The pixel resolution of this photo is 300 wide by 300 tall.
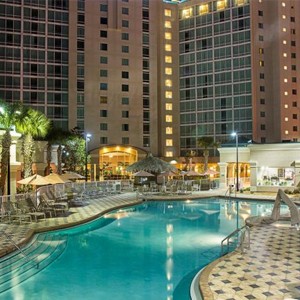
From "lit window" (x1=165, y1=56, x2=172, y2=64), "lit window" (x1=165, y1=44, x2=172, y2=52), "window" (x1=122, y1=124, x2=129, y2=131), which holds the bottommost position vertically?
"window" (x1=122, y1=124, x2=129, y2=131)

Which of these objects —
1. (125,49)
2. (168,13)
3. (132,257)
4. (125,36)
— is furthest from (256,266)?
(168,13)

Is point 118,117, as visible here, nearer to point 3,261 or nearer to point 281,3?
point 281,3

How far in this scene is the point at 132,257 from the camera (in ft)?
40.5

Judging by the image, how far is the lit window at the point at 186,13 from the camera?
6256cm

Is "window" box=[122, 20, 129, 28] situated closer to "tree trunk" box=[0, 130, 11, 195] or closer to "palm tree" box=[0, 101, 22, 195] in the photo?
"palm tree" box=[0, 101, 22, 195]

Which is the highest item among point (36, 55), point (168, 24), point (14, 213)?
point (168, 24)

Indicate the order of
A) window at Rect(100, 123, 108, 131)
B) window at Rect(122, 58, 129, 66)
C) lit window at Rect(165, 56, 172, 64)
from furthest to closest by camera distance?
lit window at Rect(165, 56, 172, 64) < window at Rect(122, 58, 129, 66) < window at Rect(100, 123, 108, 131)

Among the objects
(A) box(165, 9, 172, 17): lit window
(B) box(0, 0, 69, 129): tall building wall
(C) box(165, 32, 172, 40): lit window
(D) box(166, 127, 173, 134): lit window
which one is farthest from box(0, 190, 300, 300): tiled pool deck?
(A) box(165, 9, 172, 17): lit window

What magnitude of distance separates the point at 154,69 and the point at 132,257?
49.0 meters

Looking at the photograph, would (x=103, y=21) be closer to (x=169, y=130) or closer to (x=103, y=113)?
(x=103, y=113)

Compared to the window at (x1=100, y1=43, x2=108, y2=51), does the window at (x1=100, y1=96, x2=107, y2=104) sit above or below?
below

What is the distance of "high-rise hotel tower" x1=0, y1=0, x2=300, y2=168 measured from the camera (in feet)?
179

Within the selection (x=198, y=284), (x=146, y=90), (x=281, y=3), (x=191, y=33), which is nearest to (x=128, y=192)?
(x=198, y=284)

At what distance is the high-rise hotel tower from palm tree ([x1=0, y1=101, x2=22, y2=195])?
3216 centimetres
